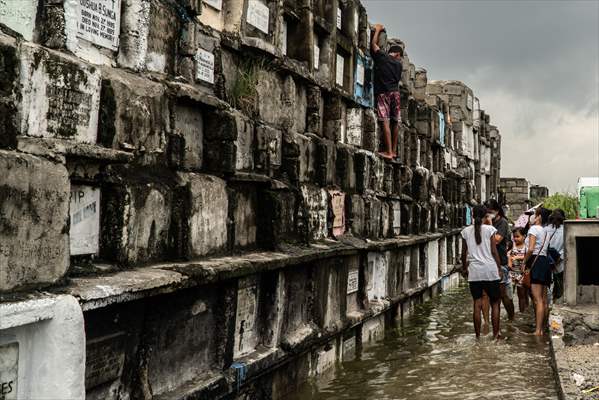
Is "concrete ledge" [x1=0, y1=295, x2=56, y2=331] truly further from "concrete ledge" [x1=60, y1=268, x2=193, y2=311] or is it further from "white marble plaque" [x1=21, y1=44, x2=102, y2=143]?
"white marble plaque" [x1=21, y1=44, x2=102, y2=143]

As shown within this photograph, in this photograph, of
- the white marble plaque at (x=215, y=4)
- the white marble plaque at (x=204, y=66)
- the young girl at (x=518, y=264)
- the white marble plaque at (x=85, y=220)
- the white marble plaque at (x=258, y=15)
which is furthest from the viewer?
the young girl at (x=518, y=264)

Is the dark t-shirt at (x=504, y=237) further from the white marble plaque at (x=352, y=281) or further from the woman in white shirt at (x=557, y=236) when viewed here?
the white marble plaque at (x=352, y=281)

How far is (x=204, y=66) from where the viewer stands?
4.70m

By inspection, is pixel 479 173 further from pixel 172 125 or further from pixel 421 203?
pixel 172 125

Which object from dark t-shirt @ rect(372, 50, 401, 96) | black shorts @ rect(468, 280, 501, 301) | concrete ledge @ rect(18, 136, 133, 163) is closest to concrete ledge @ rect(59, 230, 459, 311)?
concrete ledge @ rect(18, 136, 133, 163)

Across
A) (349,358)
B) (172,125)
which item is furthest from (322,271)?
(172,125)

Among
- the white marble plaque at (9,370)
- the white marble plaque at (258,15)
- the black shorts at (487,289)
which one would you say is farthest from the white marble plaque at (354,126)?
the white marble plaque at (9,370)

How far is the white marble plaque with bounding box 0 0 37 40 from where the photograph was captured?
289cm

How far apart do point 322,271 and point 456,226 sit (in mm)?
10215

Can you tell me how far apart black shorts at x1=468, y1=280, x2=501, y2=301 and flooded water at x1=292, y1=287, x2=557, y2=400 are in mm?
565

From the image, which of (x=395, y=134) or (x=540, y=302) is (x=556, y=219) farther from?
(x=395, y=134)

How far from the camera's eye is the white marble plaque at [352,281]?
→ 759 cm

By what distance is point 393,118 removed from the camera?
10.1 metres

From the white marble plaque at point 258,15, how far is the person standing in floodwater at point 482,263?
11.7 ft
